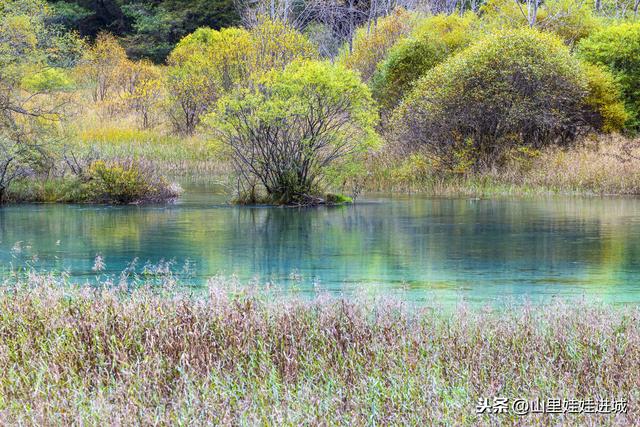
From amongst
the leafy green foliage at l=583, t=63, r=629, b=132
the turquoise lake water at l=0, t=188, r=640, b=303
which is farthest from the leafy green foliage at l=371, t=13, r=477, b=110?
the turquoise lake water at l=0, t=188, r=640, b=303

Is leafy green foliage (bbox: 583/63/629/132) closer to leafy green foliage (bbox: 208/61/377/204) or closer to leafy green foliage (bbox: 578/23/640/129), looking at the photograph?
leafy green foliage (bbox: 578/23/640/129)

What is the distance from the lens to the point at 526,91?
3120cm

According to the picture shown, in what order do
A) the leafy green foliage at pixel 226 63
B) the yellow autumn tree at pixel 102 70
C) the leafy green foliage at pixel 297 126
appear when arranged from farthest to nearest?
1. the yellow autumn tree at pixel 102 70
2. the leafy green foliage at pixel 226 63
3. the leafy green foliage at pixel 297 126

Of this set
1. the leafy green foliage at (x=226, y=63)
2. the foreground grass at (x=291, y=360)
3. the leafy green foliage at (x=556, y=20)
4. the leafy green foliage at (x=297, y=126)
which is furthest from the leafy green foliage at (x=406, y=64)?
the foreground grass at (x=291, y=360)

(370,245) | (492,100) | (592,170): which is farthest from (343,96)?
(592,170)

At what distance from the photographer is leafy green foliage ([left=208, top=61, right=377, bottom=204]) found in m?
22.6

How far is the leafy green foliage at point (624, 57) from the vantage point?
116 ft

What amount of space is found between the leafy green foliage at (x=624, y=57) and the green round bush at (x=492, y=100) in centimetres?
472

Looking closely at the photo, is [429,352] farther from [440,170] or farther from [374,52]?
[374,52]

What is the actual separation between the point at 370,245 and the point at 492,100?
53.4 feet

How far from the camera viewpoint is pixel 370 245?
52.3 ft

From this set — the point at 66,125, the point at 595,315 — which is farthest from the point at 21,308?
the point at 66,125

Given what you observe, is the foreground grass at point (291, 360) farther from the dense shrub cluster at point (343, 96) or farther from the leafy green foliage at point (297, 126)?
the dense shrub cluster at point (343, 96)

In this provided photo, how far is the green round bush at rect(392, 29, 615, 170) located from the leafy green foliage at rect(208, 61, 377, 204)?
7544mm
